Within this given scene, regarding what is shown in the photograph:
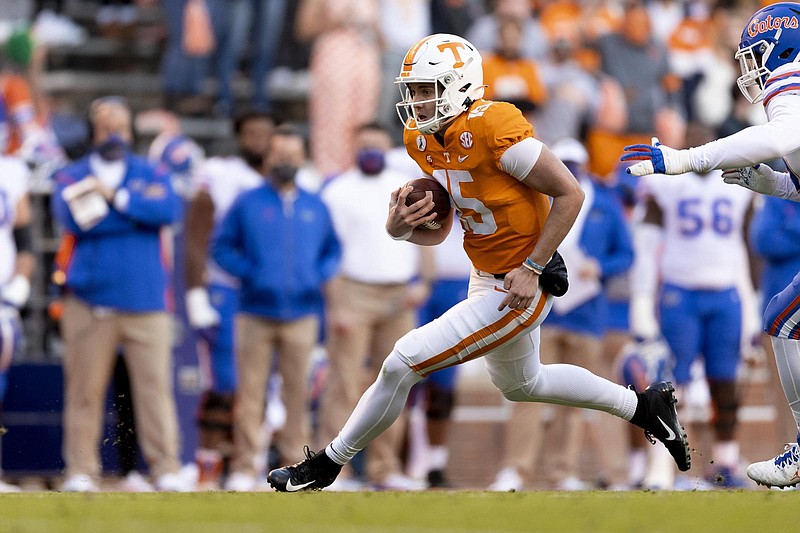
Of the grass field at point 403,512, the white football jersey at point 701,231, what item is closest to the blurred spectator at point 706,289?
the white football jersey at point 701,231

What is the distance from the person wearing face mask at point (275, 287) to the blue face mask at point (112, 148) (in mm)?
795

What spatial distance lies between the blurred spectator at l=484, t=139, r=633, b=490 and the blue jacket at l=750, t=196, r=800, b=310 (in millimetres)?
1011

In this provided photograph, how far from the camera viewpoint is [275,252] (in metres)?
9.66

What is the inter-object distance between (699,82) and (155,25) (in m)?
5.05

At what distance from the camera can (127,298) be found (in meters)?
9.30

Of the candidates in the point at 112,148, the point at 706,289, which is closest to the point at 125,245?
the point at 112,148

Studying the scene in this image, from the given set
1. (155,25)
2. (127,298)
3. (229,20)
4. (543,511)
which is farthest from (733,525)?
(155,25)

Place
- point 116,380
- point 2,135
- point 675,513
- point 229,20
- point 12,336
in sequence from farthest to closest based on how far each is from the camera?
point 229,20
point 2,135
point 116,380
point 12,336
point 675,513

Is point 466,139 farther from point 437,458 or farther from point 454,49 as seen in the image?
point 437,458

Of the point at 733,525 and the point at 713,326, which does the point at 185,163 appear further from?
the point at 733,525

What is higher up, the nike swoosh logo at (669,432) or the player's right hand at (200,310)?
the player's right hand at (200,310)

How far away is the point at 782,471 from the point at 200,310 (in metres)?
4.60

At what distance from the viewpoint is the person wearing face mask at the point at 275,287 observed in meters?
9.57

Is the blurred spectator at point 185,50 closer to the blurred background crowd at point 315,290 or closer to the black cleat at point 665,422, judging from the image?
the blurred background crowd at point 315,290
